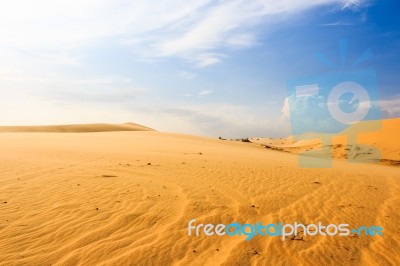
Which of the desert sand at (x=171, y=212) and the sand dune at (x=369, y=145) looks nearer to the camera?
the desert sand at (x=171, y=212)

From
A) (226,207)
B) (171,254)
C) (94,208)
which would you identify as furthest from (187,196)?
(171,254)

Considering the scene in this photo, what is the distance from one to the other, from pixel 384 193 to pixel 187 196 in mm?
6436

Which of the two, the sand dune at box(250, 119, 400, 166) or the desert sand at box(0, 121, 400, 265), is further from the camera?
the sand dune at box(250, 119, 400, 166)

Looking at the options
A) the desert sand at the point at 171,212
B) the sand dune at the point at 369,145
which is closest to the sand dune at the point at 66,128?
the desert sand at the point at 171,212

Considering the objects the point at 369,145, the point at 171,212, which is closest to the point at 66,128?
the point at 369,145

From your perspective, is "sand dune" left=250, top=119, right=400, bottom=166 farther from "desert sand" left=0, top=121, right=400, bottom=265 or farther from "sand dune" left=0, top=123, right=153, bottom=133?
"sand dune" left=0, top=123, right=153, bottom=133

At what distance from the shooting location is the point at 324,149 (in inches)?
1011

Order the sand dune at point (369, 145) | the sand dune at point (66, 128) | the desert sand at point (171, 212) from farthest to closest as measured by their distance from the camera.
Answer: the sand dune at point (66, 128) → the sand dune at point (369, 145) → the desert sand at point (171, 212)

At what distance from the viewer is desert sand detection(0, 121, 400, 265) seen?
448 centimetres

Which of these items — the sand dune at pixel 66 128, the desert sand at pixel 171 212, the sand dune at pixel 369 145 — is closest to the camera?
the desert sand at pixel 171 212

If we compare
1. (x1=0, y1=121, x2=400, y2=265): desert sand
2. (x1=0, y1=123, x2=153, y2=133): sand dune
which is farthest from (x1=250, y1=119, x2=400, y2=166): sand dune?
(x1=0, y1=123, x2=153, y2=133): sand dune

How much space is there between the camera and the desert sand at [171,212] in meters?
4.48

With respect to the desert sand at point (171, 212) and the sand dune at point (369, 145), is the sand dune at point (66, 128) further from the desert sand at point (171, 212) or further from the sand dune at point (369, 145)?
the sand dune at point (369, 145)

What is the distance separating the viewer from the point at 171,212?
6078 mm
